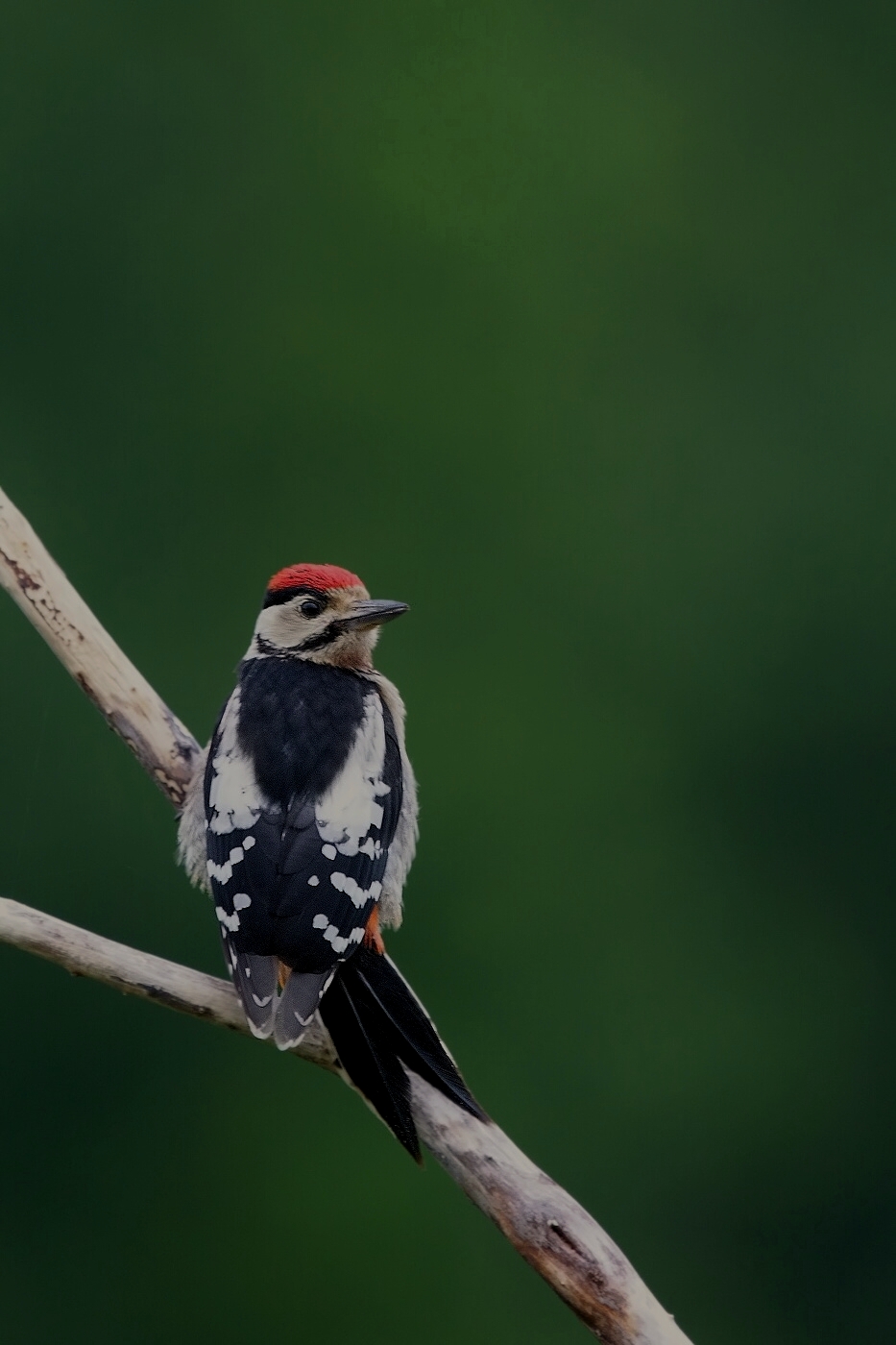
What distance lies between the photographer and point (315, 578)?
330 centimetres

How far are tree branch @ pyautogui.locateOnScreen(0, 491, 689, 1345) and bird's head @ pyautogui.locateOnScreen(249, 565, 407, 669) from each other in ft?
0.98

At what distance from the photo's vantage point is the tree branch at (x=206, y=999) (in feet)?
7.95

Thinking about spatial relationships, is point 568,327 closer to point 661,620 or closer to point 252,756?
point 661,620

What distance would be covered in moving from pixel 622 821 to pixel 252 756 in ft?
19.4

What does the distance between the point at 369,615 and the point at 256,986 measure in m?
0.81

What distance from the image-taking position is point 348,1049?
8.82ft


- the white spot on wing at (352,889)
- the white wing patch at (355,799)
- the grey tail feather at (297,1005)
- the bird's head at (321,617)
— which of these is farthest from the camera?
the bird's head at (321,617)

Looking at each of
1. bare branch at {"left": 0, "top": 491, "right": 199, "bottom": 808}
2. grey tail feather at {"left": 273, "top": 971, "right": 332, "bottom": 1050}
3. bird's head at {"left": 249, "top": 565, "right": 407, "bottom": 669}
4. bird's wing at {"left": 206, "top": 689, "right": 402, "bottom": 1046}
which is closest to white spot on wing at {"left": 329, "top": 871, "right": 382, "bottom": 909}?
bird's wing at {"left": 206, "top": 689, "right": 402, "bottom": 1046}

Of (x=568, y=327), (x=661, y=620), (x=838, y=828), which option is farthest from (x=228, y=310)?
(x=838, y=828)

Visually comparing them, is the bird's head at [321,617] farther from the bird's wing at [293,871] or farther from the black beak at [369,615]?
the bird's wing at [293,871]

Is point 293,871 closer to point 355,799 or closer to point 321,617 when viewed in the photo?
point 355,799

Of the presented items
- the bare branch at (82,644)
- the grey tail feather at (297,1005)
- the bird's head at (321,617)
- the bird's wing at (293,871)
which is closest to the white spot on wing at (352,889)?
the bird's wing at (293,871)

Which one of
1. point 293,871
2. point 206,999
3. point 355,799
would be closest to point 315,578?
point 355,799

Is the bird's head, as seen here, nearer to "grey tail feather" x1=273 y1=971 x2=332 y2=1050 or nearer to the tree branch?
the tree branch
